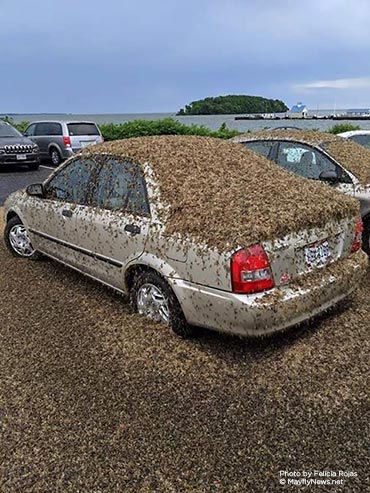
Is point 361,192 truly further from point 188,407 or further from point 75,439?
point 75,439

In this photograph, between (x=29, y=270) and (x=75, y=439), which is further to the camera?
(x=29, y=270)

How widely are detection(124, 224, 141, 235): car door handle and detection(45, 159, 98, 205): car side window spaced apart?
835 millimetres

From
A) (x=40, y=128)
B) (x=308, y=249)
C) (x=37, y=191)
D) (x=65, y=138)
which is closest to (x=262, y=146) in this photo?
(x=37, y=191)

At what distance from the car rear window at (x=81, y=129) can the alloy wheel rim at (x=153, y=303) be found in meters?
13.6

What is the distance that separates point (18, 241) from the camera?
6016mm

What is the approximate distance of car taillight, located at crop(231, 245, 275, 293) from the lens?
319 cm

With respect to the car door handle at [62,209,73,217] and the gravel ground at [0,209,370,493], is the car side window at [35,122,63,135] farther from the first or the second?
the gravel ground at [0,209,370,493]

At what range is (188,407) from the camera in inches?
120

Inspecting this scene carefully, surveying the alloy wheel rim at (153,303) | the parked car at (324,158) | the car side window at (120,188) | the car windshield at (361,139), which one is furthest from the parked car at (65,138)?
the alloy wheel rim at (153,303)

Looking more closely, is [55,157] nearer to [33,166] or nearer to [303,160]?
[33,166]

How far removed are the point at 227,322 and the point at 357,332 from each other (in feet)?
4.23

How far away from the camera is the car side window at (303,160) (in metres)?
6.28

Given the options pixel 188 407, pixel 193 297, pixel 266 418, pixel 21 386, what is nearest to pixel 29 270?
pixel 21 386

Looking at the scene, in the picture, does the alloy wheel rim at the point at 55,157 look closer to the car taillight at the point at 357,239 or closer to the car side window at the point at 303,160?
the car side window at the point at 303,160
